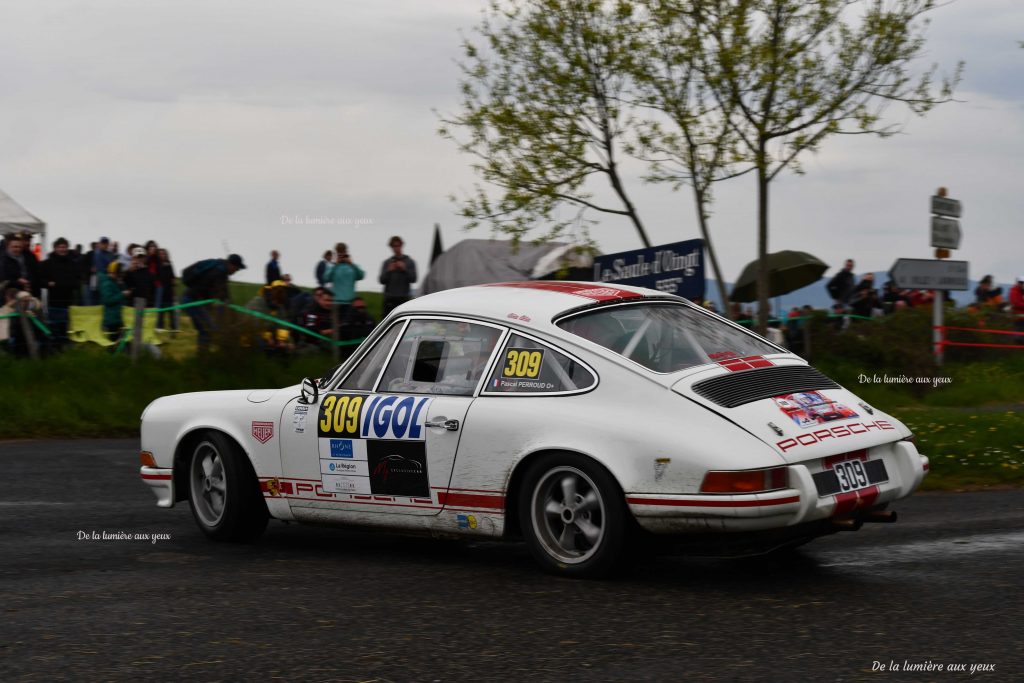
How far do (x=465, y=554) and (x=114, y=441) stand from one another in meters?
7.80

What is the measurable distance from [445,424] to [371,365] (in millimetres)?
763

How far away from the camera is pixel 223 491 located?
7625mm

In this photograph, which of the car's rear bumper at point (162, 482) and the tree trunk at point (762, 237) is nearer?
the car's rear bumper at point (162, 482)

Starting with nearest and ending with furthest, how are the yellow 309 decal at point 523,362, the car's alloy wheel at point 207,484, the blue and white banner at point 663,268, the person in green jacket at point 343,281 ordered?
the yellow 309 decal at point 523,362 < the car's alloy wheel at point 207,484 < the blue and white banner at point 663,268 < the person in green jacket at point 343,281

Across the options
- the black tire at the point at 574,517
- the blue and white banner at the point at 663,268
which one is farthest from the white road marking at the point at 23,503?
the blue and white banner at the point at 663,268

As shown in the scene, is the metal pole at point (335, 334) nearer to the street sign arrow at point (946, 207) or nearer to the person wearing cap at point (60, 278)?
the person wearing cap at point (60, 278)

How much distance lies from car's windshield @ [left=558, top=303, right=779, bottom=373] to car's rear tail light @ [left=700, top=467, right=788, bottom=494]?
715mm

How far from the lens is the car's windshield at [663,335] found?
640 cm

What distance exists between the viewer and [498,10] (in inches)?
826

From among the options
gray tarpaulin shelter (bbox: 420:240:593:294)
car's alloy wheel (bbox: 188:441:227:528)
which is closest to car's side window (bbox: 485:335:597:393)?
car's alloy wheel (bbox: 188:441:227:528)

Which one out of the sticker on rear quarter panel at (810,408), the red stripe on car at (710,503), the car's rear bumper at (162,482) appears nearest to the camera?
the red stripe on car at (710,503)

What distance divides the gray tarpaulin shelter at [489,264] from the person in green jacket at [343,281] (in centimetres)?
605

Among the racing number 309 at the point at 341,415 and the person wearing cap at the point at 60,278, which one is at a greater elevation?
the person wearing cap at the point at 60,278

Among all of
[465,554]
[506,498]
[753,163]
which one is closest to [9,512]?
[465,554]
